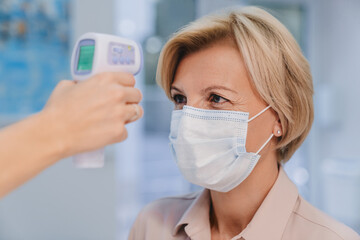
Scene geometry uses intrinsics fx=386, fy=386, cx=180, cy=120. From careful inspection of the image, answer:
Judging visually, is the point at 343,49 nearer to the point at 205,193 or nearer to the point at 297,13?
the point at 297,13

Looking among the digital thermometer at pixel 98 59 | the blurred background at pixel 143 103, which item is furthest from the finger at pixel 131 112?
the blurred background at pixel 143 103

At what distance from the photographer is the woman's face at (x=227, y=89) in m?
1.22

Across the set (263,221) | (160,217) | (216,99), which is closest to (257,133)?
(216,99)

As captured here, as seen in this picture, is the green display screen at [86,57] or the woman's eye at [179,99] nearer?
the green display screen at [86,57]

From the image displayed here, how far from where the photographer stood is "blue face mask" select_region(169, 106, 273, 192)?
1200 millimetres

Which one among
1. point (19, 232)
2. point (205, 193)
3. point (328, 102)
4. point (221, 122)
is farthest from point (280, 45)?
point (328, 102)

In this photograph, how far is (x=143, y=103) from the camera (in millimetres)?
4016

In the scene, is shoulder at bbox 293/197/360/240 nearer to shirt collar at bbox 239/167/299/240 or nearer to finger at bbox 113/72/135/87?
shirt collar at bbox 239/167/299/240

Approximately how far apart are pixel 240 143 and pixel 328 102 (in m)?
2.88

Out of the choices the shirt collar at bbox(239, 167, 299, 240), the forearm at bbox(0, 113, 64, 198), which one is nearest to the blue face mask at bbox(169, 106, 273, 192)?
the shirt collar at bbox(239, 167, 299, 240)

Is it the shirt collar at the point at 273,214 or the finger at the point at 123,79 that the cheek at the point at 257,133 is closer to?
the shirt collar at the point at 273,214

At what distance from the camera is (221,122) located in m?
1.22

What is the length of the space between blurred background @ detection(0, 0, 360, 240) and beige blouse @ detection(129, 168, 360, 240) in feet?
2.17

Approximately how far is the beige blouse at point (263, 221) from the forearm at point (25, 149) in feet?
2.24
